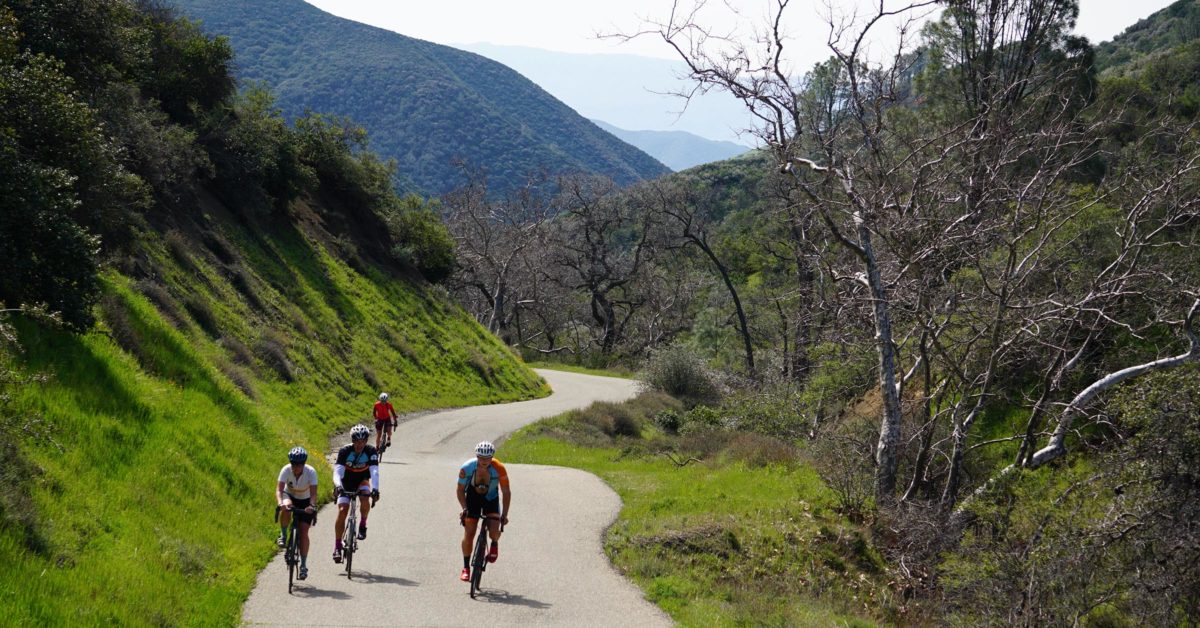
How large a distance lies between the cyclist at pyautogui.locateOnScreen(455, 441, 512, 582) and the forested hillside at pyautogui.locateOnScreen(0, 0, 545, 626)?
2.49 meters

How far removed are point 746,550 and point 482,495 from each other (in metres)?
5.19

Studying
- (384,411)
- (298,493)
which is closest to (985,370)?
(298,493)

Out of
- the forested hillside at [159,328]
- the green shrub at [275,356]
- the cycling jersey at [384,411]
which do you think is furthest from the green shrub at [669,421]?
the cycling jersey at [384,411]

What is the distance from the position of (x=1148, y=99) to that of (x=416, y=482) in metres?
28.7

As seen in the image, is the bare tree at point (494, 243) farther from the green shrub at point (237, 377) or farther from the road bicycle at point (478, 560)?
the road bicycle at point (478, 560)

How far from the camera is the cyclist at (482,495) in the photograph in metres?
9.96

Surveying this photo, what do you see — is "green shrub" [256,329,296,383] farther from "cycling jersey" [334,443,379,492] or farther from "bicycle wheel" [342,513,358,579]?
"bicycle wheel" [342,513,358,579]

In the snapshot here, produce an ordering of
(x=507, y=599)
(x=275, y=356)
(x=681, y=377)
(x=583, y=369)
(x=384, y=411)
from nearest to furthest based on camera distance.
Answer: (x=507, y=599) < (x=384, y=411) < (x=275, y=356) < (x=681, y=377) < (x=583, y=369)

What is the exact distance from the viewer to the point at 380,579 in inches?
403

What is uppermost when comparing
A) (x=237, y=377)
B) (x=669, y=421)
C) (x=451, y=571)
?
(x=237, y=377)

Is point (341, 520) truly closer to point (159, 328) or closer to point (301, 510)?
point (301, 510)

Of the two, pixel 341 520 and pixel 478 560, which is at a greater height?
pixel 341 520

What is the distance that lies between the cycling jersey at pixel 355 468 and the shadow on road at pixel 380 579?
44.1 inches

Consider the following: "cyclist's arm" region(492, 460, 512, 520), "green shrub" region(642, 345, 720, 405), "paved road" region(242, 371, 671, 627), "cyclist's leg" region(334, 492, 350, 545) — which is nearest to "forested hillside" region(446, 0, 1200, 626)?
"paved road" region(242, 371, 671, 627)
